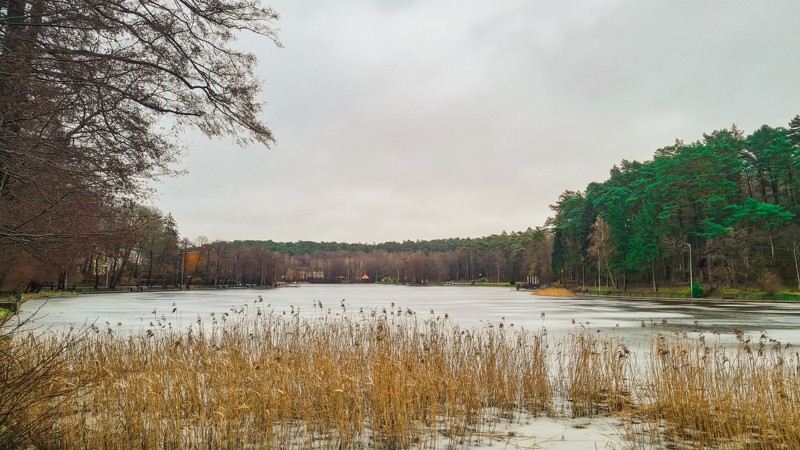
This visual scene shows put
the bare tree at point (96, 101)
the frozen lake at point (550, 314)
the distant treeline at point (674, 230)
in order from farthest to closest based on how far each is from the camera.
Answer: the distant treeline at point (674, 230) < the frozen lake at point (550, 314) < the bare tree at point (96, 101)

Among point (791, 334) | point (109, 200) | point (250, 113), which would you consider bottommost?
point (791, 334)

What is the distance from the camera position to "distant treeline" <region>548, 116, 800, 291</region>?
4497 cm

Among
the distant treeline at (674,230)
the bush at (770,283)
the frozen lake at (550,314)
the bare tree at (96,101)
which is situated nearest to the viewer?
the bare tree at (96,101)

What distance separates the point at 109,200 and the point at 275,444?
10.5ft

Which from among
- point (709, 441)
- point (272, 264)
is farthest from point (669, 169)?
point (272, 264)

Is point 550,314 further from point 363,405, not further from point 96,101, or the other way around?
point 96,101

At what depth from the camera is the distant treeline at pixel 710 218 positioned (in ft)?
148

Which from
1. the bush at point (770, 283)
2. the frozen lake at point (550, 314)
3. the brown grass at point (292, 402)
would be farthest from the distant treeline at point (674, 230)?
the brown grass at point (292, 402)

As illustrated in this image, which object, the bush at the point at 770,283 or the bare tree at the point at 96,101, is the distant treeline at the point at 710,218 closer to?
the bush at the point at 770,283

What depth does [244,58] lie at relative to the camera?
5492mm

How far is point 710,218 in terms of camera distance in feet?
163

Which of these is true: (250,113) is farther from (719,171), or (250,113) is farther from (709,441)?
(719,171)

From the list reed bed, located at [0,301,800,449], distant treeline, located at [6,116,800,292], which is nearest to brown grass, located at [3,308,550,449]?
A: reed bed, located at [0,301,800,449]

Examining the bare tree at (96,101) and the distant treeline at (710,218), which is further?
the distant treeline at (710,218)
